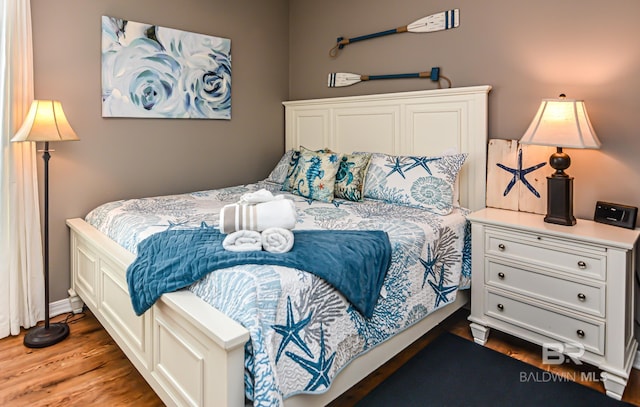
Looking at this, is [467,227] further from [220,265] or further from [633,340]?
[220,265]

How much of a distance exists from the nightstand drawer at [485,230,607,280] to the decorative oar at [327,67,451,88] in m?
1.19

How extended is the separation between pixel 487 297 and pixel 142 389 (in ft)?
6.04

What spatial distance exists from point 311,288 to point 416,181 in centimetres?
133

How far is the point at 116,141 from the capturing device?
2.82m

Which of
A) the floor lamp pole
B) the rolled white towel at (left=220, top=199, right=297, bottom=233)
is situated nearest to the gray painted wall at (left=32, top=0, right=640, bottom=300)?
the floor lamp pole

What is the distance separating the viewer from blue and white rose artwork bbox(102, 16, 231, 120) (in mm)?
2734

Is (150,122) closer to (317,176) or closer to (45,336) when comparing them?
(317,176)

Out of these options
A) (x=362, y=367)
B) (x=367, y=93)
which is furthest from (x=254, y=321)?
(x=367, y=93)

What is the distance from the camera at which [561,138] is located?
6.63 ft

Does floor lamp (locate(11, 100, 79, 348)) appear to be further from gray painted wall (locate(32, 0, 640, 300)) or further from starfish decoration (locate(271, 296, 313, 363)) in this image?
starfish decoration (locate(271, 296, 313, 363))

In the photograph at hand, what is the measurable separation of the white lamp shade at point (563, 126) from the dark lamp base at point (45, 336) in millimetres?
2793

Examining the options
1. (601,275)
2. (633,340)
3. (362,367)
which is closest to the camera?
(362,367)

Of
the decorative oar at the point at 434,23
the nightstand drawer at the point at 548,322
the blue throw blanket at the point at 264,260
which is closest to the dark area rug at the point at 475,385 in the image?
the nightstand drawer at the point at 548,322

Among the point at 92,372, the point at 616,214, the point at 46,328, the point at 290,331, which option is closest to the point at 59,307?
the point at 46,328
